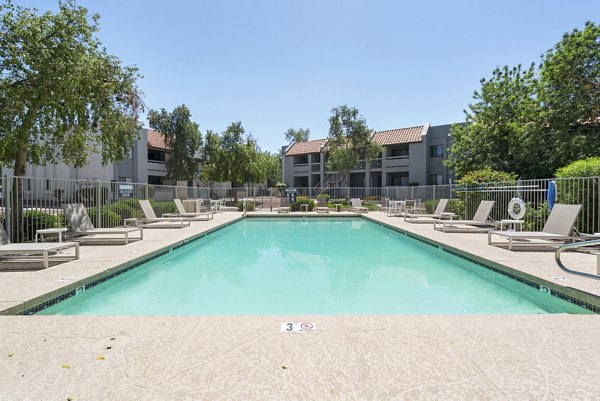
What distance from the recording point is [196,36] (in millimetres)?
16172

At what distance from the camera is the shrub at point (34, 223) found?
8.84 m

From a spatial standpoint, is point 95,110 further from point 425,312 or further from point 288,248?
point 425,312

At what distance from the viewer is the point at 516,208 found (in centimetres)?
1059

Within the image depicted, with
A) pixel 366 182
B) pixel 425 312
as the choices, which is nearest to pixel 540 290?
pixel 425 312

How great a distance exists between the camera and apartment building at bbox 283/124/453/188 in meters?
36.0

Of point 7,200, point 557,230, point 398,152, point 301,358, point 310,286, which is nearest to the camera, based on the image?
point 301,358

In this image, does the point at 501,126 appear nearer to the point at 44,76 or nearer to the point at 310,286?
the point at 310,286

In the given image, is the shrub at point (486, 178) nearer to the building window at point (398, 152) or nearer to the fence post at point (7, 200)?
the fence post at point (7, 200)

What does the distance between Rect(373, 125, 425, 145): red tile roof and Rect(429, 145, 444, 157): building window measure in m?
1.88

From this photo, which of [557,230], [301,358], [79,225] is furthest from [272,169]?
[301,358]

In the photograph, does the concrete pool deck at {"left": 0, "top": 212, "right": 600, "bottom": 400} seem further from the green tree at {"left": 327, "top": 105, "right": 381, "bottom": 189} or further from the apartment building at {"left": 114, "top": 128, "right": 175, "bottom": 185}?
the green tree at {"left": 327, "top": 105, "right": 381, "bottom": 189}

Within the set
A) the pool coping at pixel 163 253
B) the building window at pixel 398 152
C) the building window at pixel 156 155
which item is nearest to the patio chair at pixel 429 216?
the pool coping at pixel 163 253

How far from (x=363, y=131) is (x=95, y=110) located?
89.5 ft

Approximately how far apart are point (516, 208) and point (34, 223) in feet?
44.5
